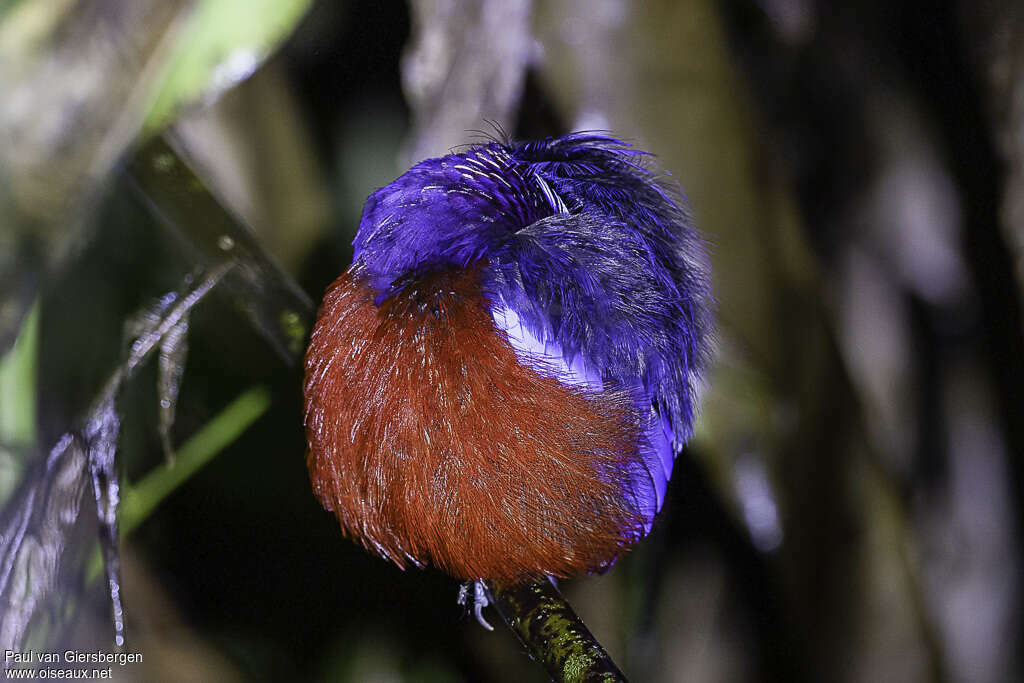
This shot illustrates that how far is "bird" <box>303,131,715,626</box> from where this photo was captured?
30cm

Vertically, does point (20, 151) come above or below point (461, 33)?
above

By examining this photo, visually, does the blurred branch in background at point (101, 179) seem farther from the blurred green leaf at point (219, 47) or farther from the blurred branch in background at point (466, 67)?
the blurred branch in background at point (466, 67)

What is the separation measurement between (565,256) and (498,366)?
0.17ft

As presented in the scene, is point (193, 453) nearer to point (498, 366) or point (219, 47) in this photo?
point (219, 47)

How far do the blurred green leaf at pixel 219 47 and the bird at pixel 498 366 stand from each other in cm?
18

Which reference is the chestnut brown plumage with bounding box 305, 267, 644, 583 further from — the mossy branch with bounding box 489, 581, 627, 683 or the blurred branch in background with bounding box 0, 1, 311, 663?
the blurred branch in background with bounding box 0, 1, 311, 663

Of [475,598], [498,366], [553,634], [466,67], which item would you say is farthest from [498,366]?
[466,67]

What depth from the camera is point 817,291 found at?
0.67 meters

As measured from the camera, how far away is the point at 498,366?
0.98ft

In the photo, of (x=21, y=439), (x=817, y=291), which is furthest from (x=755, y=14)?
(x=21, y=439)

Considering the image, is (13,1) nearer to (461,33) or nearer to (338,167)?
(461,33)

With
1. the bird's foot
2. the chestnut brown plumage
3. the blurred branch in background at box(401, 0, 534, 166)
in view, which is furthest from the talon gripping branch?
the blurred branch in background at box(401, 0, 534, 166)

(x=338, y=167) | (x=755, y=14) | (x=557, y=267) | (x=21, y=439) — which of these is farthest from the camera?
(x=338, y=167)

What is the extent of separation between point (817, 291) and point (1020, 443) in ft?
1.50
